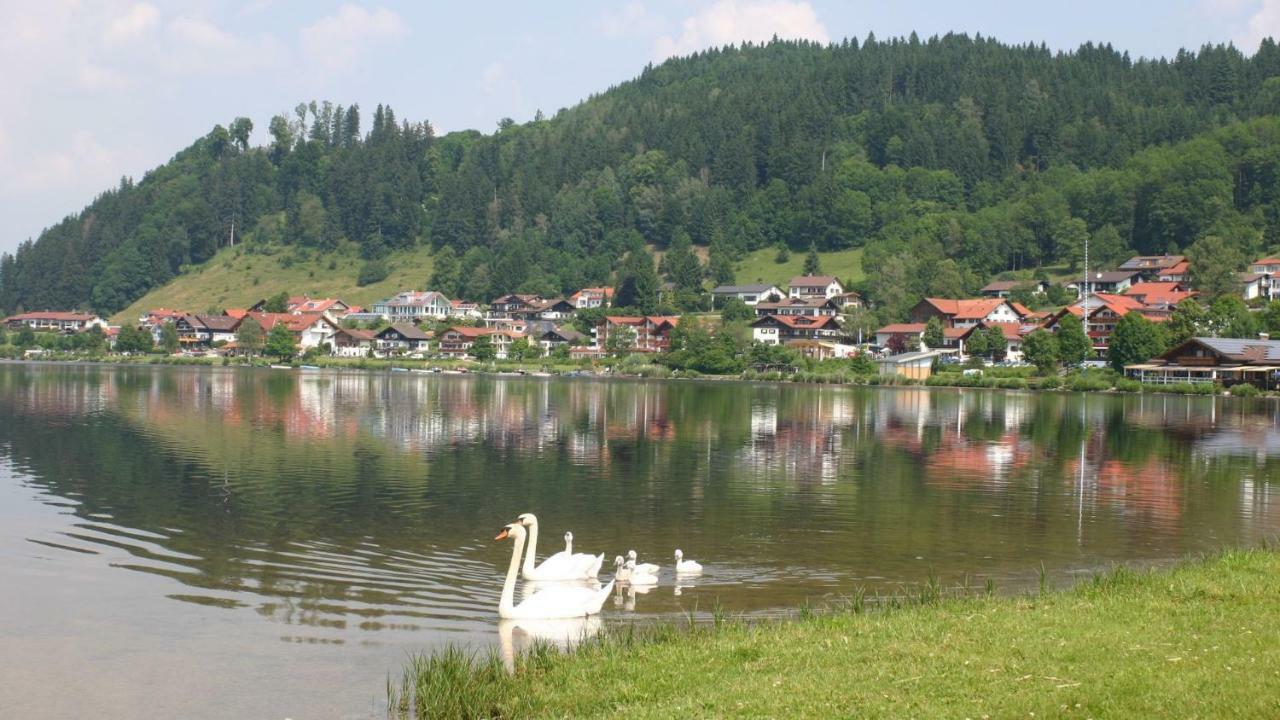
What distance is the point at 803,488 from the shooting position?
101 ft

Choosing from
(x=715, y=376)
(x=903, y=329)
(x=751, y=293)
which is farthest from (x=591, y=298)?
(x=903, y=329)

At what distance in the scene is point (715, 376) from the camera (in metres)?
124

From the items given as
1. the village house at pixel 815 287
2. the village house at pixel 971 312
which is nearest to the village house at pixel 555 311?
the village house at pixel 815 287

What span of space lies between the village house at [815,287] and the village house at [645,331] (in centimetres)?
1842

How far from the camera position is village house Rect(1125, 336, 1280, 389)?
9481 cm

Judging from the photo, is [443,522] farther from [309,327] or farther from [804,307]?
[309,327]

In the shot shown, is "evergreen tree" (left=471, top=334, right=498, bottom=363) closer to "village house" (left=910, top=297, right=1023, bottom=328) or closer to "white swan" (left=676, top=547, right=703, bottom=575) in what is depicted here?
"village house" (left=910, top=297, right=1023, bottom=328)

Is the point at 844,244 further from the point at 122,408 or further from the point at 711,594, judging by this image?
the point at 711,594

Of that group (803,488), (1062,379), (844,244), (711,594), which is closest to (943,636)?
(711,594)

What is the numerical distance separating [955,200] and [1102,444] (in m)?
147

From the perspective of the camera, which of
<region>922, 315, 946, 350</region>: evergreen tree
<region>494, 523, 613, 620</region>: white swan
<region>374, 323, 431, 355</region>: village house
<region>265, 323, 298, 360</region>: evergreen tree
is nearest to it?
<region>494, 523, 613, 620</region>: white swan

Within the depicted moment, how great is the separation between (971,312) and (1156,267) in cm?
3259

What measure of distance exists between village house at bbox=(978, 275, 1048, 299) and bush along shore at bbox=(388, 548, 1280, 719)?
141m

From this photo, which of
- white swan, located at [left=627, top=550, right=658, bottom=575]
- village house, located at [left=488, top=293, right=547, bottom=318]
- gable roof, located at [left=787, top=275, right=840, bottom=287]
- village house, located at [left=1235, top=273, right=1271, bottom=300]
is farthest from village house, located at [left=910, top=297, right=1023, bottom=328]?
white swan, located at [left=627, top=550, right=658, bottom=575]
